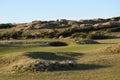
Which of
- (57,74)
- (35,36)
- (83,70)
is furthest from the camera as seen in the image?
(35,36)

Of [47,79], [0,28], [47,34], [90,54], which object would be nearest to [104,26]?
[47,34]

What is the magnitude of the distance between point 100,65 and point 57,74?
3.86 m

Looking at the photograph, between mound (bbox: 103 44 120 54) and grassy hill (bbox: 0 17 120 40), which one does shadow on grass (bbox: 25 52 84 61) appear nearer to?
mound (bbox: 103 44 120 54)

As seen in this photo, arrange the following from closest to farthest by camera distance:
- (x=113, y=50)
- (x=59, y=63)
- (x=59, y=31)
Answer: (x=59, y=63)
(x=113, y=50)
(x=59, y=31)

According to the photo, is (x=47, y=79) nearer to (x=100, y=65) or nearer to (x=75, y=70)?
(x=75, y=70)

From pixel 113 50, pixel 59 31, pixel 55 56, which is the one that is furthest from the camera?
pixel 59 31

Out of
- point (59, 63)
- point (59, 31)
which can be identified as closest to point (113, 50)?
point (59, 63)

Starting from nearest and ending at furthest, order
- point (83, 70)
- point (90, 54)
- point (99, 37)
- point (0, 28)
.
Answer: point (83, 70) < point (90, 54) < point (99, 37) < point (0, 28)

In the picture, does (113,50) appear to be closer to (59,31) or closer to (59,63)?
(59,63)

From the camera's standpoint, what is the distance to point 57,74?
19.9 meters

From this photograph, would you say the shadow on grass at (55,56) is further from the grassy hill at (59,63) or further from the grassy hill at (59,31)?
the grassy hill at (59,31)

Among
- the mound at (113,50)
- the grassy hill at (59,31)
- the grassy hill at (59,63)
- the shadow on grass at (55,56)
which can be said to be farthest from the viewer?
the grassy hill at (59,31)

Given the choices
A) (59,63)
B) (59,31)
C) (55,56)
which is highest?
(59,63)

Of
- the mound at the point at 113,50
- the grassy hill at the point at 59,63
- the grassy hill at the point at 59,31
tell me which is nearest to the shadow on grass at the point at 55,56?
the grassy hill at the point at 59,63
